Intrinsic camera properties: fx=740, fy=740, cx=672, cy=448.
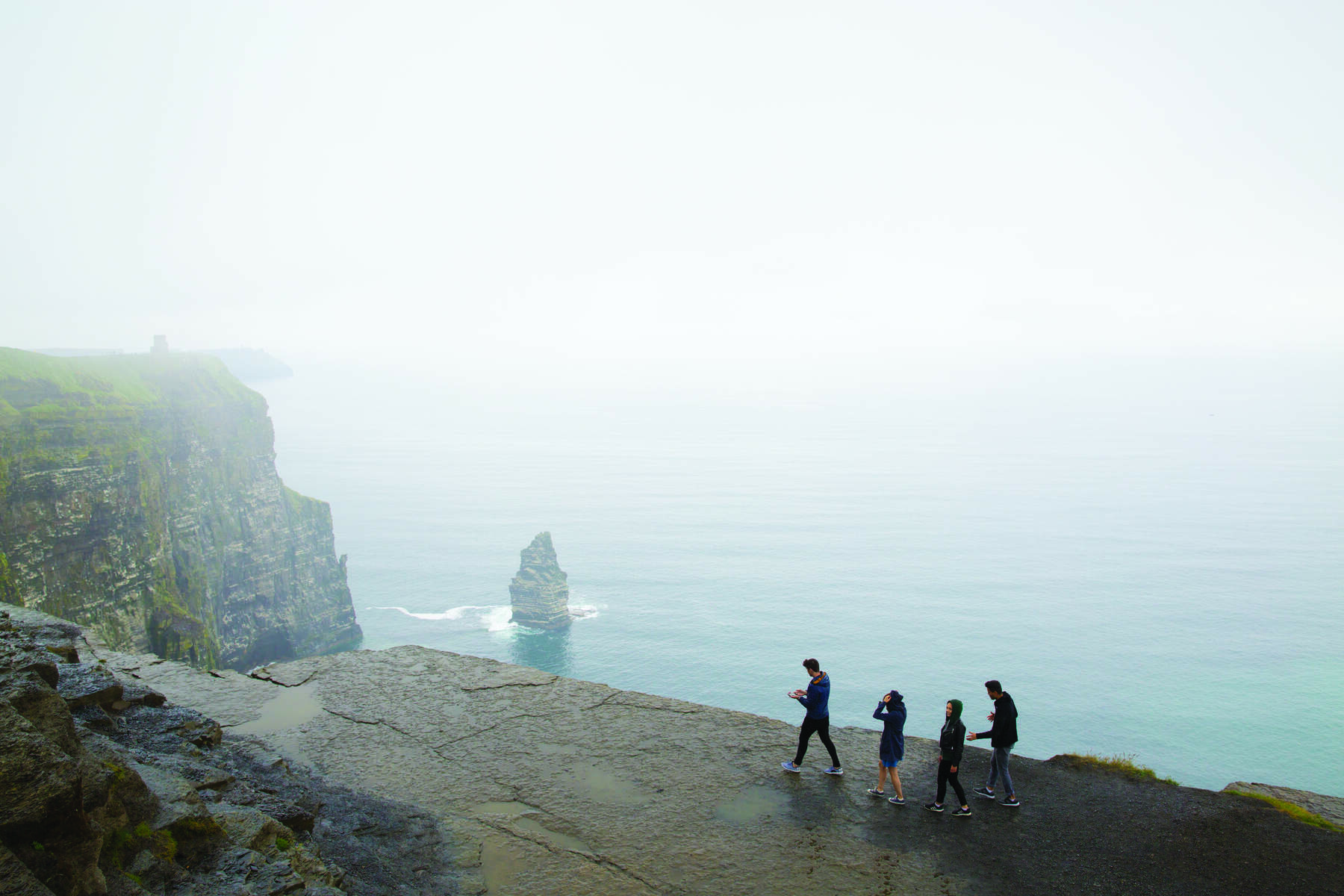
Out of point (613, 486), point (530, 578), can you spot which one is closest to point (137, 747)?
point (530, 578)

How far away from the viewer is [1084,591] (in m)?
66.3

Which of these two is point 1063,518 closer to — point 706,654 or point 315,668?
point 706,654

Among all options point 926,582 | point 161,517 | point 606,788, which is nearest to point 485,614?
point 161,517

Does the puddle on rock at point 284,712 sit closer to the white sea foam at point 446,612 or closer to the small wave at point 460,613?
the small wave at point 460,613

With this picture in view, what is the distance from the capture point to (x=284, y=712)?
1198cm

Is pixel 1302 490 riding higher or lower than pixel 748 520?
higher

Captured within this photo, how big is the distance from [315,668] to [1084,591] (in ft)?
226

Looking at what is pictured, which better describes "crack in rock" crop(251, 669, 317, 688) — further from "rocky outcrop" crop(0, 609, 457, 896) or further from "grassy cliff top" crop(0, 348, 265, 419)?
"grassy cliff top" crop(0, 348, 265, 419)

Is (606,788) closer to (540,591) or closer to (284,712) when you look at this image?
(284,712)

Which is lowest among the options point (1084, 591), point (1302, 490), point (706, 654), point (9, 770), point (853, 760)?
point (706, 654)

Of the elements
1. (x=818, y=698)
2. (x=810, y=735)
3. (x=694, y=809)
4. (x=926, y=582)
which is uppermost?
(x=818, y=698)

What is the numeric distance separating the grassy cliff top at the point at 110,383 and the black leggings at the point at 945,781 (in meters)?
36.1

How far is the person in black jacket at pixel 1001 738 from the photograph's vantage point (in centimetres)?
924

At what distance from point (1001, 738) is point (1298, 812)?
384 centimetres
